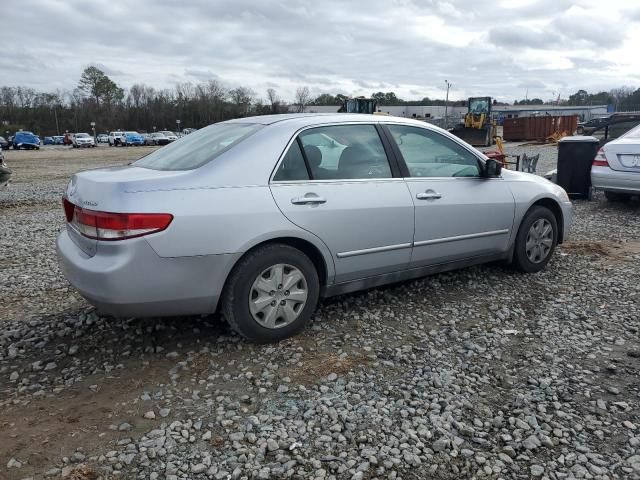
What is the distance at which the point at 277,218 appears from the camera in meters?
3.56

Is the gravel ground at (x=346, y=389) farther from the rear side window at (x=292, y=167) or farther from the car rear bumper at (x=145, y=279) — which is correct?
the rear side window at (x=292, y=167)

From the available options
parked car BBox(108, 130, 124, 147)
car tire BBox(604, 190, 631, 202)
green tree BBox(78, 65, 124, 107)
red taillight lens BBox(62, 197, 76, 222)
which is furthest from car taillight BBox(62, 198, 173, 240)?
green tree BBox(78, 65, 124, 107)

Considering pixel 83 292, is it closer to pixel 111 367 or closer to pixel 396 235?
pixel 111 367

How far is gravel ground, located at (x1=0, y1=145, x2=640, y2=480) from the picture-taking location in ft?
8.42

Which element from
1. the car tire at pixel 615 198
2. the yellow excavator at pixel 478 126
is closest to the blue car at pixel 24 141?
the yellow excavator at pixel 478 126

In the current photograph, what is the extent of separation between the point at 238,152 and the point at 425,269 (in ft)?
6.29

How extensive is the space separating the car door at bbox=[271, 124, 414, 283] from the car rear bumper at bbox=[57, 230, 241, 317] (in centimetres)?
68

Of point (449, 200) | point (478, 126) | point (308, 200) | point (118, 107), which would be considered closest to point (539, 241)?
point (449, 200)

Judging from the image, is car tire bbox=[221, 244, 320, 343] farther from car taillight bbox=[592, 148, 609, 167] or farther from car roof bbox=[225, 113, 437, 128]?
car taillight bbox=[592, 148, 609, 167]

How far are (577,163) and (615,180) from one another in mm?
1656

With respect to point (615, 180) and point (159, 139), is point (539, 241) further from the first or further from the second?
point (159, 139)

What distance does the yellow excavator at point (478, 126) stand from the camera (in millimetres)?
30891

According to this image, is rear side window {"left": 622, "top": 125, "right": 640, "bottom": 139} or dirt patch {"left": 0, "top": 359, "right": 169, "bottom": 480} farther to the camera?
rear side window {"left": 622, "top": 125, "right": 640, "bottom": 139}

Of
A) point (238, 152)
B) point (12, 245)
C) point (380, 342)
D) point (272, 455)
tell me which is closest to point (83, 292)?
point (238, 152)
